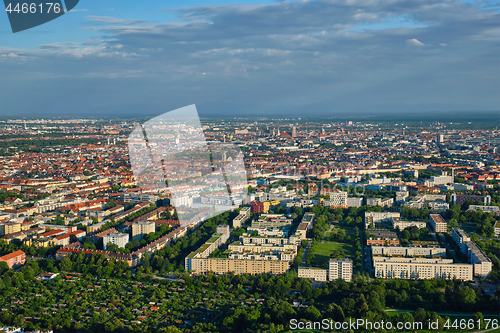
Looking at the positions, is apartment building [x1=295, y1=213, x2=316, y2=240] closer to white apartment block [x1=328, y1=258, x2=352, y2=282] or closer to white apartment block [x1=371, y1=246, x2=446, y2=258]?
white apartment block [x1=371, y1=246, x2=446, y2=258]

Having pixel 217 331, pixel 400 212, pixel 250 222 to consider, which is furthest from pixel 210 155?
pixel 217 331

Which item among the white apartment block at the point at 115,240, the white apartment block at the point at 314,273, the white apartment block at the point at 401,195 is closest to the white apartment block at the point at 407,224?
the white apartment block at the point at 401,195

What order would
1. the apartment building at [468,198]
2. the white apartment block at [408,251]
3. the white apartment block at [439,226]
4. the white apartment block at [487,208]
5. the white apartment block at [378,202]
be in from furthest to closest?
the white apartment block at [378,202]
the apartment building at [468,198]
the white apartment block at [487,208]
the white apartment block at [439,226]
the white apartment block at [408,251]

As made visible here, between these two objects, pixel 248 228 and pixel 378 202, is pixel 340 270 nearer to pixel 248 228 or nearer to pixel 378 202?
pixel 248 228

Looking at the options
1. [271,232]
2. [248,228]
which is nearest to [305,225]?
[271,232]

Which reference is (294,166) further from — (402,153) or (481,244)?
(481,244)

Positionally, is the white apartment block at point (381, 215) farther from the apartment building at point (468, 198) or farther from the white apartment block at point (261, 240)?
the white apartment block at point (261, 240)
